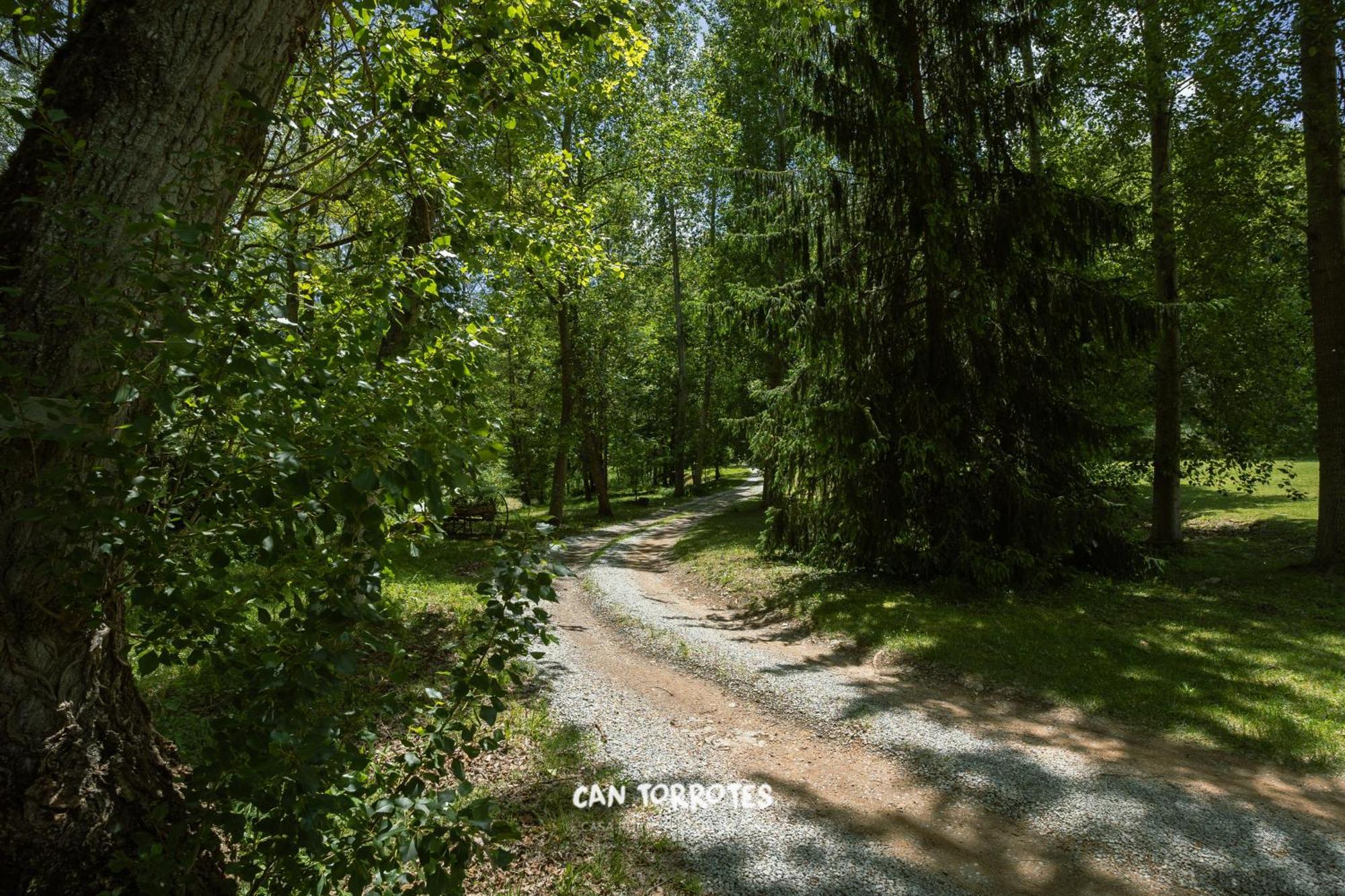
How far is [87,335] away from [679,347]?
2475cm

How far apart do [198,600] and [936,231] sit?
9.60 metres

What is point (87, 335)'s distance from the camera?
195 cm

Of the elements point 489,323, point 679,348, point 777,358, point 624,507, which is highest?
point 679,348

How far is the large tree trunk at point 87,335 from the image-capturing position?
206cm

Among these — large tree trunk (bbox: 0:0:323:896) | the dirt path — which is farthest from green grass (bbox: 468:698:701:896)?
large tree trunk (bbox: 0:0:323:896)

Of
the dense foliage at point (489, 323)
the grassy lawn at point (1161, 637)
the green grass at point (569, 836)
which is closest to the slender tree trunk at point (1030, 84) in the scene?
the dense foliage at point (489, 323)

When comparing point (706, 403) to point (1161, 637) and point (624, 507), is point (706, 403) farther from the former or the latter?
point (1161, 637)

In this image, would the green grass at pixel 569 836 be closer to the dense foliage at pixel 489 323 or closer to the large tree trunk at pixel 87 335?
the dense foliage at pixel 489 323

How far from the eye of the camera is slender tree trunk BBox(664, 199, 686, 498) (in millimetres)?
25625

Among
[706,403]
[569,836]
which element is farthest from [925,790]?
[706,403]

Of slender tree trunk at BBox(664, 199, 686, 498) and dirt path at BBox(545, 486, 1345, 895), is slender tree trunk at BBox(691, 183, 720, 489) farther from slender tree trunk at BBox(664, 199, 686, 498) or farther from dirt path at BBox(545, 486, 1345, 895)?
dirt path at BBox(545, 486, 1345, 895)

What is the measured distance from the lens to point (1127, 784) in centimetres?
455

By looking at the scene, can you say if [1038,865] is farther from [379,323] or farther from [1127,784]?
[379,323]

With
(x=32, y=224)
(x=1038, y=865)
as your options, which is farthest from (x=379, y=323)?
(x=1038, y=865)
